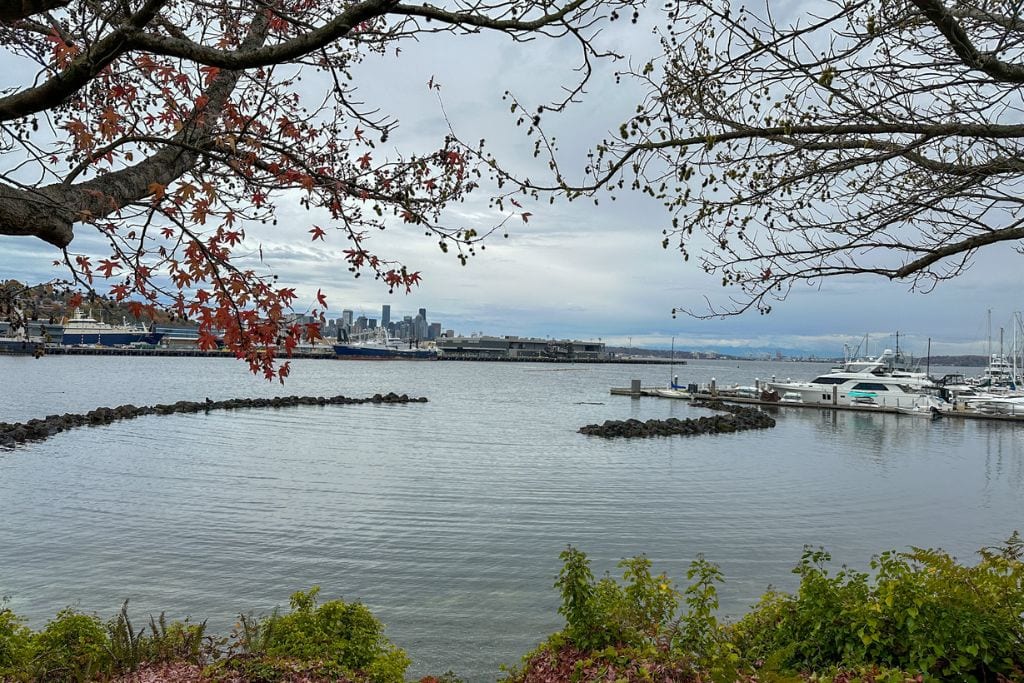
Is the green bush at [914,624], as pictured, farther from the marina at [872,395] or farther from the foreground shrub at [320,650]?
the marina at [872,395]

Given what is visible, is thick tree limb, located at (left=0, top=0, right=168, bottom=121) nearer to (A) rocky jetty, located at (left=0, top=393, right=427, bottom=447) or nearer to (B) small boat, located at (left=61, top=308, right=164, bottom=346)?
(A) rocky jetty, located at (left=0, top=393, right=427, bottom=447)

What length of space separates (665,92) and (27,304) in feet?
16.6

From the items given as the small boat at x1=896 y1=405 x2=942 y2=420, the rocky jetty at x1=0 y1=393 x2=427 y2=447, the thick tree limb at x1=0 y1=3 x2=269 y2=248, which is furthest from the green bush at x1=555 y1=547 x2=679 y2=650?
the small boat at x1=896 y1=405 x2=942 y2=420

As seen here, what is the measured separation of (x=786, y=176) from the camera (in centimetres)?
A: 589

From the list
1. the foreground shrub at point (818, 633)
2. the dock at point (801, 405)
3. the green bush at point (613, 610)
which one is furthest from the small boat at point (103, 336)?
the foreground shrub at point (818, 633)

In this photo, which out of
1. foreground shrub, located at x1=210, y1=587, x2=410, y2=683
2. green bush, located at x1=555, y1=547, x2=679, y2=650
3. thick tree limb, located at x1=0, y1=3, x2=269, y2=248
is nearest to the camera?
thick tree limb, located at x1=0, y1=3, x2=269, y2=248

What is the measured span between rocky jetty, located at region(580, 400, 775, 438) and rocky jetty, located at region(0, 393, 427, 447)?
21.0 meters

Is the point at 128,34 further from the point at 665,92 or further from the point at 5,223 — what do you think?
the point at 665,92

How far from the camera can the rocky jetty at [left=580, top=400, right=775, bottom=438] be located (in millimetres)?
33281

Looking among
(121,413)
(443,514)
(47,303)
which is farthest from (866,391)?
(47,303)

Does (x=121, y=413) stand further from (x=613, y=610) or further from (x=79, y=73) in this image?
(x=79, y=73)

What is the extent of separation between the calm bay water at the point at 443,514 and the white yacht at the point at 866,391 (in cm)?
1751

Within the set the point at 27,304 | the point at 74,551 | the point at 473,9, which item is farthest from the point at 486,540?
the point at 473,9

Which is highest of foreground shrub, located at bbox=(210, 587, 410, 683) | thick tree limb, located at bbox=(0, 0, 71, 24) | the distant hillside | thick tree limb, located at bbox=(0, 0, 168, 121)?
thick tree limb, located at bbox=(0, 0, 71, 24)
